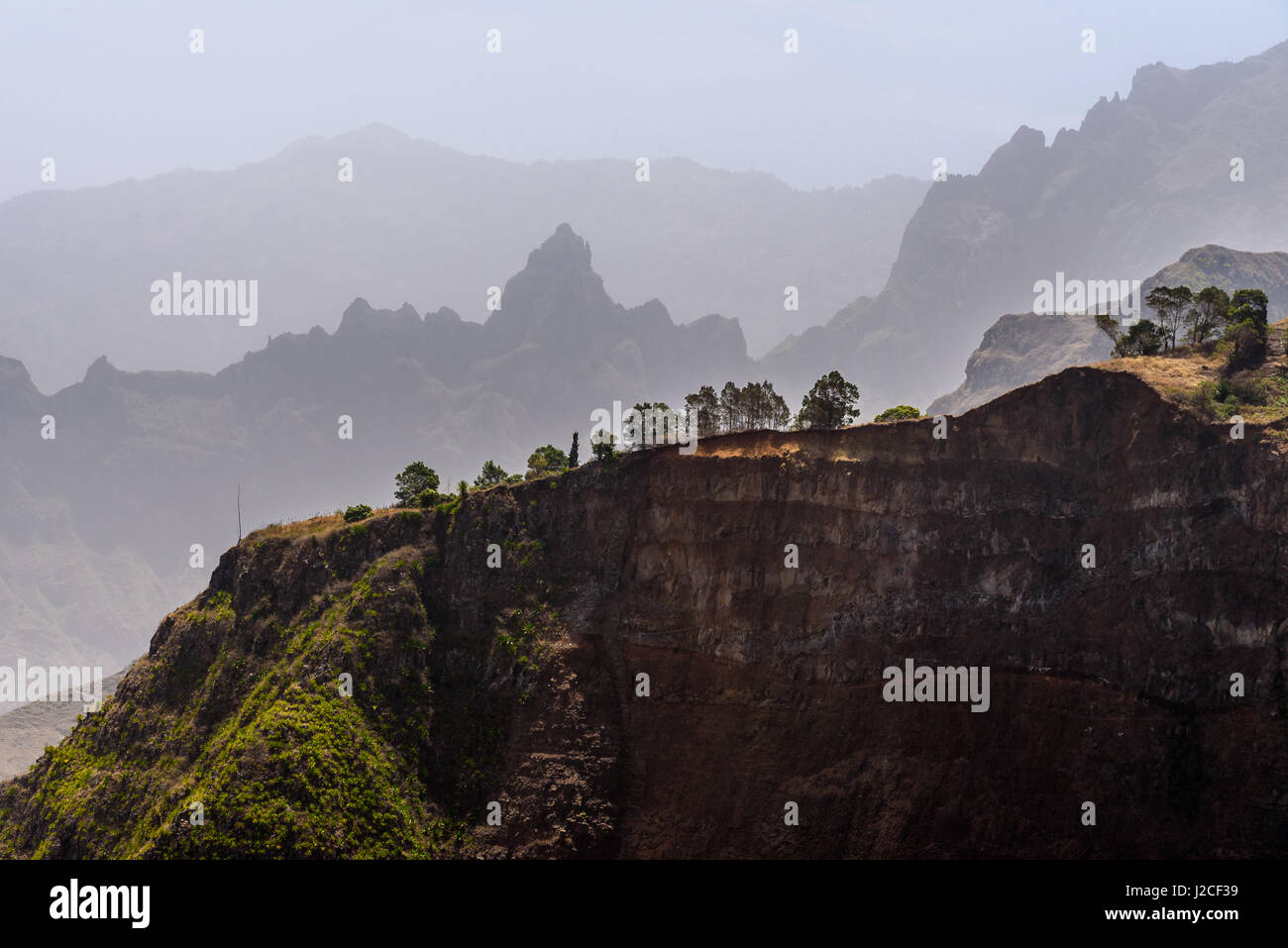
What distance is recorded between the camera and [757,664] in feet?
215

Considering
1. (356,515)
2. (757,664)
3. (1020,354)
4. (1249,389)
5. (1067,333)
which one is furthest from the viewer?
(1020,354)

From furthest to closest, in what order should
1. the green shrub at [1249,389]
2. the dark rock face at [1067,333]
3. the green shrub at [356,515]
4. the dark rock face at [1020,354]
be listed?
1. the dark rock face at [1020,354]
2. the dark rock face at [1067,333]
3. the green shrub at [356,515]
4. the green shrub at [1249,389]

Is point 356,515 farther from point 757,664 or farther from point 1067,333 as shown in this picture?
point 1067,333

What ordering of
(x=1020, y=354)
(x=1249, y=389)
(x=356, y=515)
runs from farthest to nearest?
(x=1020, y=354), (x=356, y=515), (x=1249, y=389)

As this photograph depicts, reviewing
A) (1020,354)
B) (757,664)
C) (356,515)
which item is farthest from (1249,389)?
(1020,354)

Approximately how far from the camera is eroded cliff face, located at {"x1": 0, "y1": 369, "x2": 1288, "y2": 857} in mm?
54719

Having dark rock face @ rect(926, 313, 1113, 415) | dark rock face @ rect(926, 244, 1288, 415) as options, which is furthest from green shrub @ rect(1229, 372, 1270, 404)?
dark rock face @ rect(926, 313, 1113, 415)

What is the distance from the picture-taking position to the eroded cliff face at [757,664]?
54.7m

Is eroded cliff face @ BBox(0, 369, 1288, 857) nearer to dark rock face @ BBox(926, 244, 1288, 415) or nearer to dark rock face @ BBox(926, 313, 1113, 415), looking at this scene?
dark rock face @ BBox(926, 244, 1288, 415)

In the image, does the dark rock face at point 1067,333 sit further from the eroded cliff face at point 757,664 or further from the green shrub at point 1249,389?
the eroded cliff face at point 757,664

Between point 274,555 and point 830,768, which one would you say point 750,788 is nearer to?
point 830,768

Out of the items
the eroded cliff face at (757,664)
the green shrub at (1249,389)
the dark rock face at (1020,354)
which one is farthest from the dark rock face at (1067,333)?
the eroded cliff face at (757,664)
